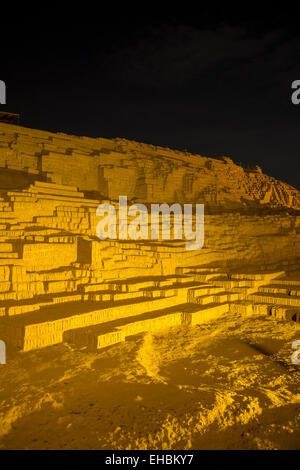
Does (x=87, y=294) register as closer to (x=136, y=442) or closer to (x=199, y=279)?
(x=199, y=279)

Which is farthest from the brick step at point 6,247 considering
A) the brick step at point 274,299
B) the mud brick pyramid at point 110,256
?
the brick step at point 274,299

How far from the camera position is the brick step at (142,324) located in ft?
18.7

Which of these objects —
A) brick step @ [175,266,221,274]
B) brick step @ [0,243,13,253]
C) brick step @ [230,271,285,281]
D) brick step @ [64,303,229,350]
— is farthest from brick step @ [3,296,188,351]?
brick step @ [230,271,285,281]

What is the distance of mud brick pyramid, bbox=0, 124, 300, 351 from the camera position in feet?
21.4

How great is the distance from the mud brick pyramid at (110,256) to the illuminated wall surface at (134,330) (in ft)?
0.14

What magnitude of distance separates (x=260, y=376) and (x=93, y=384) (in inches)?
89.1

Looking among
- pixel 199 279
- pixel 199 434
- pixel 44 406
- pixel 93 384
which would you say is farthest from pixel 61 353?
pixel 199 279

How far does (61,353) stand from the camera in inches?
213

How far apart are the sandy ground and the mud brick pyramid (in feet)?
2.34
